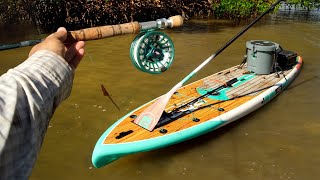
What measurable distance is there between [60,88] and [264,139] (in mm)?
7112

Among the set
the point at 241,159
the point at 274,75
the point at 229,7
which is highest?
the point at 229,7

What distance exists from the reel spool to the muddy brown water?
0.76 metres

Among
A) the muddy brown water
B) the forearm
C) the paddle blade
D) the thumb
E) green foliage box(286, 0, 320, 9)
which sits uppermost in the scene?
the thumb

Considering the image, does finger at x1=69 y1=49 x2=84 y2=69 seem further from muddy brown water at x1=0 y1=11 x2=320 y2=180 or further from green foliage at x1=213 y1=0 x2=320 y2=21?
green foliage at x1=213 y1=0 x2=320 y2=21

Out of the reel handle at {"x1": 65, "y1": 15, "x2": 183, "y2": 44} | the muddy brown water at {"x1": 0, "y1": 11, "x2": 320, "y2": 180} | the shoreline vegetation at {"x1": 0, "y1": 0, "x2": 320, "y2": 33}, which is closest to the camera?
the reel handle at {"x1": 65, "y1": 15, "x2": 183, "y2": 44}

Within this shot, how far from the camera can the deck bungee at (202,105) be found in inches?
253

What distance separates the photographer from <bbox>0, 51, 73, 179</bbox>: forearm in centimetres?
97

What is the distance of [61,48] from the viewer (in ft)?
4.31

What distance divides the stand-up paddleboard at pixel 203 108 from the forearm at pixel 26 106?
16.7 ft

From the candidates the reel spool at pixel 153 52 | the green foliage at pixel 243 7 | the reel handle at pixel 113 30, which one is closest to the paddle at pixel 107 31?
the reel handle at pixel 113 30

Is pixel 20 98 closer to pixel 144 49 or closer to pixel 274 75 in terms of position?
pixel 144 49

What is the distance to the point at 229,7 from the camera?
2289cm

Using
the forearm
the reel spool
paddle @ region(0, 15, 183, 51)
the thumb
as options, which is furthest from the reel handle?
the reel spool

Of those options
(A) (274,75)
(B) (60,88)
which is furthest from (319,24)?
(B) (60,88)
